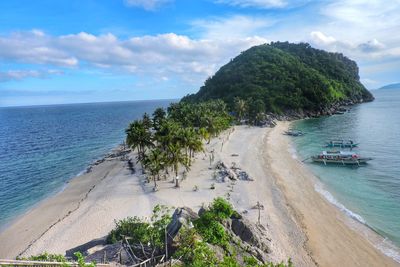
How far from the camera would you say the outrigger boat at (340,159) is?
6375 centimetres

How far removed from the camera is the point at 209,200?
4203cm

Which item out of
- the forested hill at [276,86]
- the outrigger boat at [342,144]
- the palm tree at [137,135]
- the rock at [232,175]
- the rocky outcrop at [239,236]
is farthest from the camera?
the forested hill at [276,86]

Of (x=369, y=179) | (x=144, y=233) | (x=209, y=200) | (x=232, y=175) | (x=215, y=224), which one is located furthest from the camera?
(x=369, y=179)

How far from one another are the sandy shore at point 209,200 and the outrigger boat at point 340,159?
6.15 meters

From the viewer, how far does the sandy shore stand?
1219 inches

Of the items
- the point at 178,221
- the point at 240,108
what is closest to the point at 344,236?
the point at 178,221

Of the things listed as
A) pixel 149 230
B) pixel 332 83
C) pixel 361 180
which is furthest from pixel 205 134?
Answer: pixel 332 83

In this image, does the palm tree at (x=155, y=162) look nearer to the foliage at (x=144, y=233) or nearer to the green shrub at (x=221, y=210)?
the foliage at (x=144, y=233)

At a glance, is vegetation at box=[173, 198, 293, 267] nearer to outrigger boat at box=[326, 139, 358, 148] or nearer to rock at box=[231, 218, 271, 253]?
rock at box=[231, 218, 271, 253]

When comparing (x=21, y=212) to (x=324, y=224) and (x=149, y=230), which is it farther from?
(x=324, y=224)

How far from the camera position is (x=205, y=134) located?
6600 cm

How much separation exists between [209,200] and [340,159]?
3772cm

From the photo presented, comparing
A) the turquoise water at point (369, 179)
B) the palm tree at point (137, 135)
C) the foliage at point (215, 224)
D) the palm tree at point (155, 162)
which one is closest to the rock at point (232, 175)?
the palm tree at point (155, 162)

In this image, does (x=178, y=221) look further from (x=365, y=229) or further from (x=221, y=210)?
(x=365, y=229)
